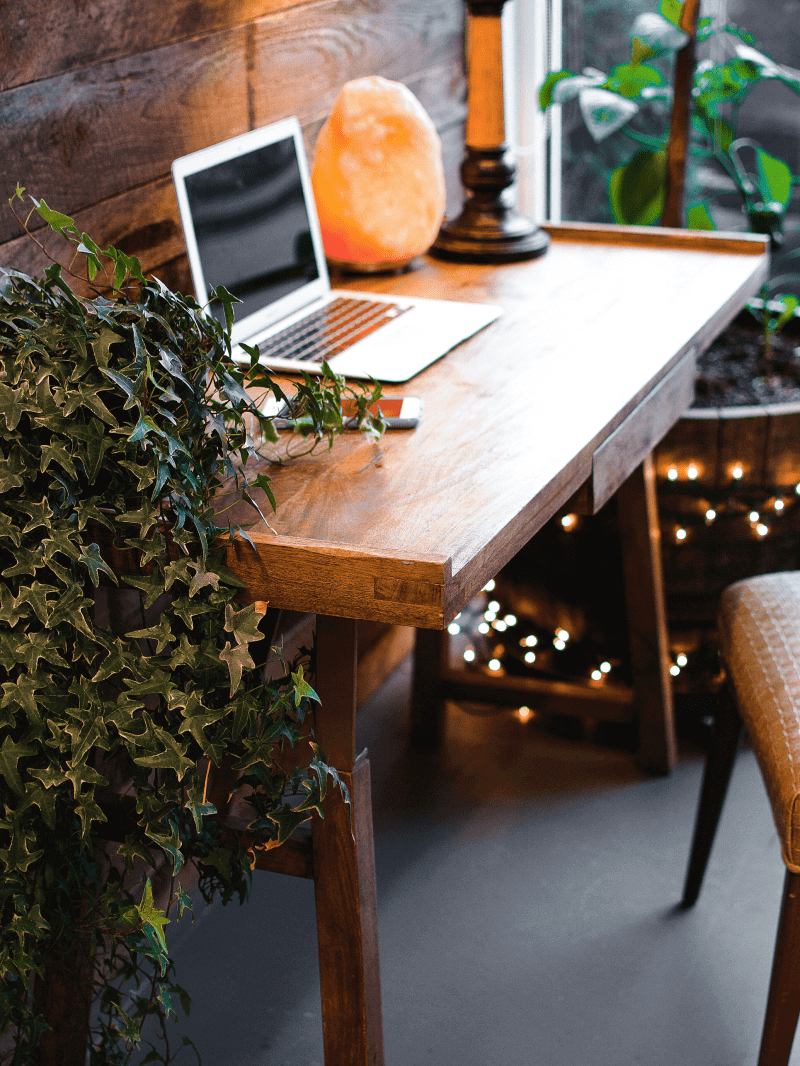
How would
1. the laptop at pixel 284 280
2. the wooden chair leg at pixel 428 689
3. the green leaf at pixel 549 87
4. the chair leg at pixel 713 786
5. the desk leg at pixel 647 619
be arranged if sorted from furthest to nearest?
1. the green leaf at pixel 549 87
2. the wooden chair leg at pixel 428 689
3. the desk leg at pixel 647 619
4. the chair leg at pixel 713 786
5. the laptop at pixel 284 280

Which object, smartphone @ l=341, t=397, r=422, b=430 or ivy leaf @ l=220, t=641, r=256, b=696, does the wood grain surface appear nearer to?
smartphone @ l=341, t=397, r=422, b=430

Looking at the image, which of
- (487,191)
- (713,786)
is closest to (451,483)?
(713,786)

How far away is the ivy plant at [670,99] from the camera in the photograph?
2.20 metres

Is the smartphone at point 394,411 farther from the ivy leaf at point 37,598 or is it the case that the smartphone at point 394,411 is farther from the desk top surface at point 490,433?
the ivy leaf at point 37,598

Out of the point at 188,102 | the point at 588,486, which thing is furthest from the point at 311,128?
the point at 588,486

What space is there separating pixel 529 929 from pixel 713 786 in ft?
1.17

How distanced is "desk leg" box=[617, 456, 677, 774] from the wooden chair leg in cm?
35

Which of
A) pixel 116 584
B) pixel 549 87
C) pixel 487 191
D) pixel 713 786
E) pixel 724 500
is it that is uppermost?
pixel 549 87

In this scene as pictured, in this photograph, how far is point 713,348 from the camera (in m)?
2.33

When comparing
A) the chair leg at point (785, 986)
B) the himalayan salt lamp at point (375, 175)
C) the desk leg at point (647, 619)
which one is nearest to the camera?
the chair leg at point (785, 986)

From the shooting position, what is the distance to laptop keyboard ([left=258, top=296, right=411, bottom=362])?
150cm

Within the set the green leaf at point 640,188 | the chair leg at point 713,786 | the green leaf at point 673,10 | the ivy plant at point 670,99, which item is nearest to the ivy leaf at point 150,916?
the chair leg at point 713,786

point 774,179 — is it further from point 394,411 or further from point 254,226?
point 394,411

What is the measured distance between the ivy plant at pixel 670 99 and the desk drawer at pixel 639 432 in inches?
32.2
